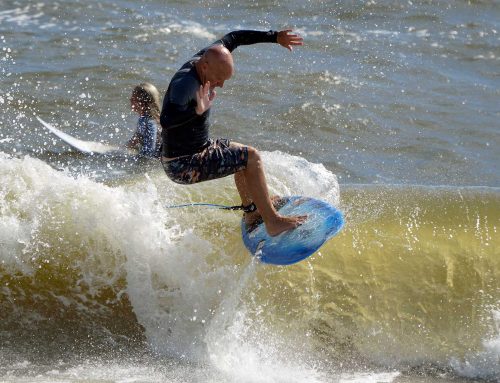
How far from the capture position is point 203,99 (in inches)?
212

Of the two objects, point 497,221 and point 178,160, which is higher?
point 178,160

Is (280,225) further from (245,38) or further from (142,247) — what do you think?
(245,38)

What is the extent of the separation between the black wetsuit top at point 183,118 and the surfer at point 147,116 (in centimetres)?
313

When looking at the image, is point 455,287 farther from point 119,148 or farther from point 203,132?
point 119,148

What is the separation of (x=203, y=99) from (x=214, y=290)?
1452mm

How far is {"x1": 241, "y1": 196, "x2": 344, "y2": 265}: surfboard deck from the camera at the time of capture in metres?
5.76

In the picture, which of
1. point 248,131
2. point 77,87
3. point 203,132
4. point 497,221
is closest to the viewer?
point 203,132

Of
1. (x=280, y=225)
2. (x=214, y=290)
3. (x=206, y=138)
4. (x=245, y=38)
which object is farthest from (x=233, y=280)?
(x=245, y=38)

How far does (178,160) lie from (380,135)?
6.07m

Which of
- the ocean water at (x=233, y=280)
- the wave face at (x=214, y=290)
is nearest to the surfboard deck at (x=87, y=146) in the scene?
the ocean water at (x=233, y=280)

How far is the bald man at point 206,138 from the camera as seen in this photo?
5.32 meters

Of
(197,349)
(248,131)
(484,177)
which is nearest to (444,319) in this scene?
(197,349)

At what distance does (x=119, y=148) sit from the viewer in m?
9.52

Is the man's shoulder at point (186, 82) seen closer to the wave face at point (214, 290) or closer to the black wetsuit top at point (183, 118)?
the black wetsuit top at point (183, 118)
